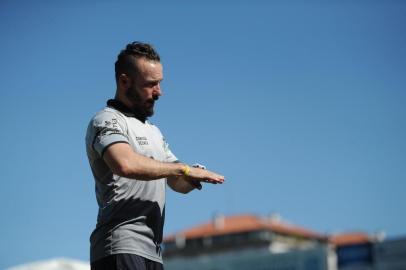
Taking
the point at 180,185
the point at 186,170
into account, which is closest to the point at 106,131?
the point at 186,170

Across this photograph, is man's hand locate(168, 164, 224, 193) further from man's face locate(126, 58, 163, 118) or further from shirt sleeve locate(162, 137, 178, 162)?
man's face locate(126, 58, 163, 118)

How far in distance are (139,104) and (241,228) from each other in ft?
356

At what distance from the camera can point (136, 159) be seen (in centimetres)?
326

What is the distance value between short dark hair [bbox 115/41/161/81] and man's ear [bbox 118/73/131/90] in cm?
2

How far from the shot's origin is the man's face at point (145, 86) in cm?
351

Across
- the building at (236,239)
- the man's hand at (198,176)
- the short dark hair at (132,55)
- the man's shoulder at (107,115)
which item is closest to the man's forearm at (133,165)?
the man's hand at (198,176)

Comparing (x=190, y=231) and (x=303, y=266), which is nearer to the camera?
(x=303, y=266)

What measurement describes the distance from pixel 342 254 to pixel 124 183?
91.5 m

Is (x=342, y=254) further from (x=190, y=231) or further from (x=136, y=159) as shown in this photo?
(x=136, y=159)

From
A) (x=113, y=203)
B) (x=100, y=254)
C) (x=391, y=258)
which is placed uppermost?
(x=391, y=258)

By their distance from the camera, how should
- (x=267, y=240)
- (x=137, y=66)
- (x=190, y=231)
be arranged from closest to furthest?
1. (x=137, y=66)
2. (x=267, y=240)
3. (x=190, y=231)

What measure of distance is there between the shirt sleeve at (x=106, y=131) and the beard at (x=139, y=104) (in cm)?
11

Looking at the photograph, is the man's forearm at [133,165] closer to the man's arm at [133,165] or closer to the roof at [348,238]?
the man's arm at [133,165]

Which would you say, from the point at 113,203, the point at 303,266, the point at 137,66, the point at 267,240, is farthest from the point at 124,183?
the point at 267,240
